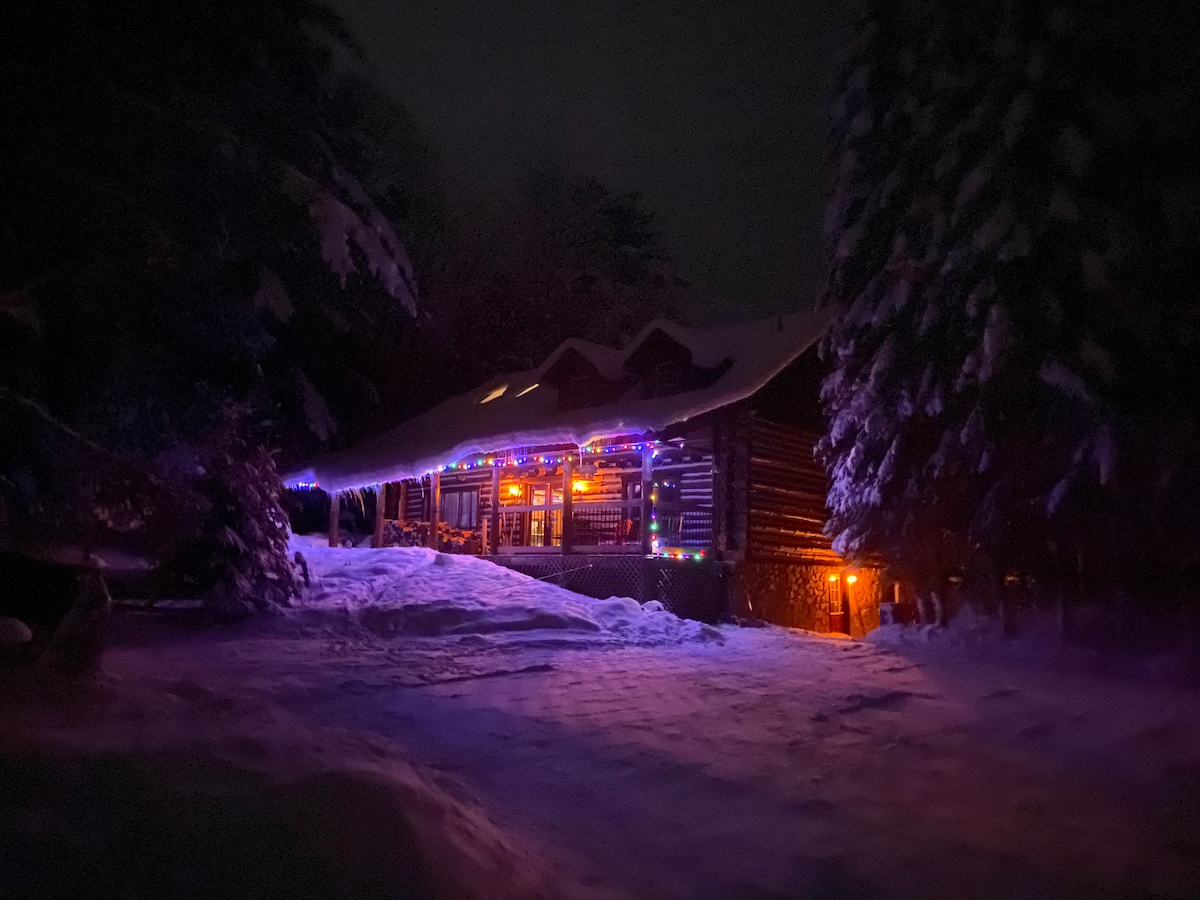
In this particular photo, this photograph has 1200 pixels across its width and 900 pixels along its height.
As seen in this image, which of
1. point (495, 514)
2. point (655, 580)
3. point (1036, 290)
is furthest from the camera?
point (495, 514)

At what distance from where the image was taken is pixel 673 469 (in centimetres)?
1908

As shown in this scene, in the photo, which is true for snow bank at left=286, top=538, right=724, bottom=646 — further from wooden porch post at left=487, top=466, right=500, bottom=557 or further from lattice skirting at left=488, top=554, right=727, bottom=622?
wooden porch post at left=487, top=466, right=500, bottom=557

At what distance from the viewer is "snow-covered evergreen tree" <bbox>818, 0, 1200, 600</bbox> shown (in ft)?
31.5

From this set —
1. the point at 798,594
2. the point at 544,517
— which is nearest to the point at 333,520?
the point at 544,517

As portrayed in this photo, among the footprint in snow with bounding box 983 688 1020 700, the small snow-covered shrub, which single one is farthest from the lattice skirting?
the footprint in snow with bounding box 983 688 1020 700

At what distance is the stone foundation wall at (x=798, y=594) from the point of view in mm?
16672

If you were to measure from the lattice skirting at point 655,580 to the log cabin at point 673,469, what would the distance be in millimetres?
27

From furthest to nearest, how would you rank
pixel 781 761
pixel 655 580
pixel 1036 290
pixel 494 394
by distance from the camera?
pixel 494 394
pixel 655 580
pixel 1036 290
pixel 781 761

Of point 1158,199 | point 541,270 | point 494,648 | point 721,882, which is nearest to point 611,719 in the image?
point 721,882

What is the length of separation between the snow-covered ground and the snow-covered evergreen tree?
2.01 metres

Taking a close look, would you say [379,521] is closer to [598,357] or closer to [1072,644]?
[598,357]

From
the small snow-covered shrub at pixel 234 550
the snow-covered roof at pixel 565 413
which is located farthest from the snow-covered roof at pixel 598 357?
the small snow-covered shrub at pixel 234 550

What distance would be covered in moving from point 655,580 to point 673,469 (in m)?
3.01

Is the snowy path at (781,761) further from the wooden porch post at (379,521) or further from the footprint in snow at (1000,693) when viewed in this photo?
the wooden porch post at (379,521)
